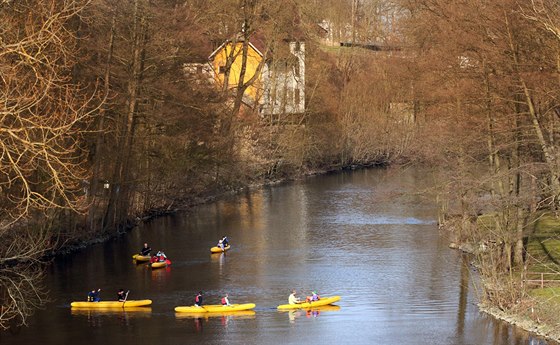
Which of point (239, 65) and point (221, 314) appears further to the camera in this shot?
point (239, 65)

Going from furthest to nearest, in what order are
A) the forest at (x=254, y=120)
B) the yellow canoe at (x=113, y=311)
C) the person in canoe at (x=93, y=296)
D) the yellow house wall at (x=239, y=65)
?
1. the yellow house wall at (x=239, y=65)
2. the person in canoe at (x=93, y=296)
3. the yellow canoe at (x=113, y=311)
4. the forest at (x=254, y=120)

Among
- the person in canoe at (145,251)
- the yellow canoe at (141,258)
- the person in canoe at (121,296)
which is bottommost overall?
the person in canoe at (121,296)

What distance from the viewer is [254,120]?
6047 cm

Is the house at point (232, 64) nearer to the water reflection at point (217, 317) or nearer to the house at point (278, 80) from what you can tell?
the house at point (278, 80)

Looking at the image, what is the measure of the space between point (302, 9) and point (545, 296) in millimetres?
43564

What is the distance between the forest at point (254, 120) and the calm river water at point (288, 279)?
1311 mm

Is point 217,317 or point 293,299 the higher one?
point 293,299

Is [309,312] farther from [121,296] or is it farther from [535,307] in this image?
[535,307]

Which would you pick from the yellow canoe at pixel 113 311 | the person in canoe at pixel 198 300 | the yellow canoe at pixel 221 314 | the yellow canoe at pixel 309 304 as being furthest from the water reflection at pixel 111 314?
the yellow canoe at pixel 309 304

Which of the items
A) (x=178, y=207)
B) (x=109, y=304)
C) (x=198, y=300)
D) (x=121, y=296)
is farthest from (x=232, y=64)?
(x=198, y=300)

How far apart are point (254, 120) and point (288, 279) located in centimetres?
3006

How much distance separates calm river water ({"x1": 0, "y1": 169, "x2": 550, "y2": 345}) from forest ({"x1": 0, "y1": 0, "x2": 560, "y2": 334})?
51.6 inches

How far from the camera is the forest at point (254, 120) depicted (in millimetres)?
20672

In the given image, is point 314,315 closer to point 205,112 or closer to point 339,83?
point 205,112
